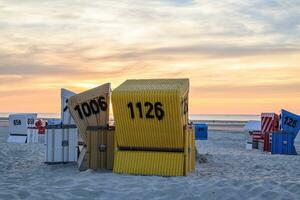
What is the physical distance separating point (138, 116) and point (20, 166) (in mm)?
4853

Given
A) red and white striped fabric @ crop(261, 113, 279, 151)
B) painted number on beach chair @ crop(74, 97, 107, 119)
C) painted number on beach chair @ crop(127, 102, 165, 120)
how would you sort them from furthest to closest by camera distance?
1. red and white striped fabric @ crop(261, 113, 279, 151)
2. painted number on beach chair @ crop(74, 97, 107, 119)
3. painted number on beach chair @ crop(127, 102, 165, 120)

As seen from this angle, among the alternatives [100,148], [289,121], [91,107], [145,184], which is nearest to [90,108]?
[91,107]

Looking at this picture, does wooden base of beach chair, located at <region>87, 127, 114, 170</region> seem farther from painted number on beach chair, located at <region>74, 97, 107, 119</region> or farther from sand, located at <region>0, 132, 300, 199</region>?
painted number on beach chair, located at <region>74, 97, 107, 119</region>

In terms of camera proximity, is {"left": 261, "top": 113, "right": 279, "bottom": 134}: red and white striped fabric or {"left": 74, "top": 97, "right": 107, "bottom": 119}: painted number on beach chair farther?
{"left": 261, "top": 113, "right": 279, "bottom": 134}: red and white striped fabric

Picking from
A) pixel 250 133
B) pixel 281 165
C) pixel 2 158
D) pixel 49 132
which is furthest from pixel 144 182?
pixel 250 133

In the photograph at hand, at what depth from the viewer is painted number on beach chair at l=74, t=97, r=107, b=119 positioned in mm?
13703

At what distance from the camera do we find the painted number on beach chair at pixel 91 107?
13.7 metres

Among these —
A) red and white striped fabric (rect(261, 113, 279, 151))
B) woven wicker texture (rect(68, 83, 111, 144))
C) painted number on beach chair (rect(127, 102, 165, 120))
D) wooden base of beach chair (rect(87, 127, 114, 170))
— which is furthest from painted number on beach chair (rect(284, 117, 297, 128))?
painted number on beach chair (rect(127, 102, 165, 120))

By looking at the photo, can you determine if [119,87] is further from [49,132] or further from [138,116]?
[49,132]

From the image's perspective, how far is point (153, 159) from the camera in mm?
12375

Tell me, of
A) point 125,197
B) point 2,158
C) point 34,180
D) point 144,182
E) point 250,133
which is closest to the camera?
point 125,197

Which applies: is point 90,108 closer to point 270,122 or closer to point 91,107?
point 91,107

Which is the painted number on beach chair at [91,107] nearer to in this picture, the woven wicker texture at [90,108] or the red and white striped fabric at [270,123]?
the woven wicker texture at [90,108]

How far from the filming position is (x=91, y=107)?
45.0ft
